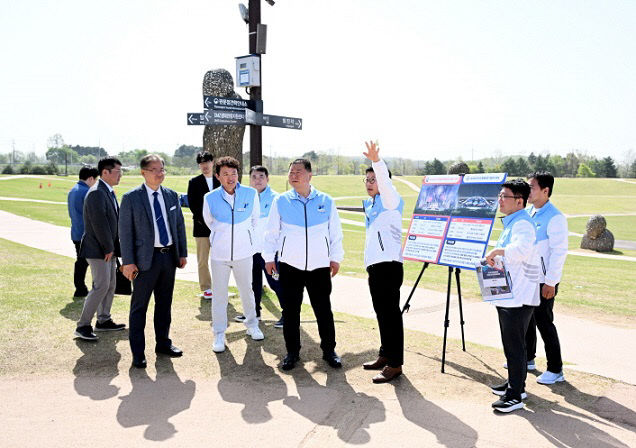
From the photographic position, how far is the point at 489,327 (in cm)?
668

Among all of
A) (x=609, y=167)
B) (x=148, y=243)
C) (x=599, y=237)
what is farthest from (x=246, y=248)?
(x=609, y=167)

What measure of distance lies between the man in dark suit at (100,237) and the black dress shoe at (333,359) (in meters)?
2.66

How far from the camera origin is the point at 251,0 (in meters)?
8.67

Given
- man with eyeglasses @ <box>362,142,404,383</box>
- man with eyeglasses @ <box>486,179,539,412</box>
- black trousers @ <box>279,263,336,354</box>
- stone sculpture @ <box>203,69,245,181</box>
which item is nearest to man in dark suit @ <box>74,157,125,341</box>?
black trousers @ <box>279,263,336,354</box>

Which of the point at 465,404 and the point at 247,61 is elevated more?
the point at 247,61

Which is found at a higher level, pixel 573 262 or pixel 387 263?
pixel 387 263

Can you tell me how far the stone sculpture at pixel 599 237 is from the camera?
1944cm

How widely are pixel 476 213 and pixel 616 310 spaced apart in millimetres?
4259

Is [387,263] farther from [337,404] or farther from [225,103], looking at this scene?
[225,103]

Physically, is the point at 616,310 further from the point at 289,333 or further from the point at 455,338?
the point at 289,333

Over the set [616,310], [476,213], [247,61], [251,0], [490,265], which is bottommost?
[616,310]

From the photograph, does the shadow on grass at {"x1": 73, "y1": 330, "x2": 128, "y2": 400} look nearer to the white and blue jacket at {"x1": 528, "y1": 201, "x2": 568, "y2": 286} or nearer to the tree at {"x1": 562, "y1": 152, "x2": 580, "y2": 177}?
the white and blue jacket at {"x1": 528, "y1": 201, "x2": 568, "y2": 286}

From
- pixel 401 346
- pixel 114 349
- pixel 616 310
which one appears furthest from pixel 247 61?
pixel 616 310

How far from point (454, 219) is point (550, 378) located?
1.71 metres
